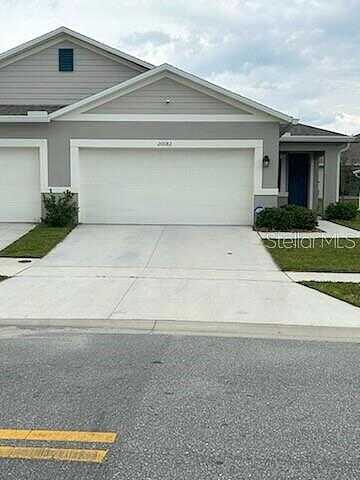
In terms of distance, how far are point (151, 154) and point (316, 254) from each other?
23.0ft

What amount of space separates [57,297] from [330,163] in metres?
17.2

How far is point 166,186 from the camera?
57.9 ft

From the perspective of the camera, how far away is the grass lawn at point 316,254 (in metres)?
11.3

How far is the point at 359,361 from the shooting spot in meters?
5.83

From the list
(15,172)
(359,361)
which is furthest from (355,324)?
(15,172)

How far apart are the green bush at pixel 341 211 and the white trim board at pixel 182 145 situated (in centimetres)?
489

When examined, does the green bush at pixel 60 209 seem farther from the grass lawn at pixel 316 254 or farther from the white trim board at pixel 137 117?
the grass lawn at pixel 316 254

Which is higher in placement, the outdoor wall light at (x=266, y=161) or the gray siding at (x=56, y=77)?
the gray siding at (x=56, y=77)

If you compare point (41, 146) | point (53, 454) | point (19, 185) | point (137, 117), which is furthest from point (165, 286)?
point (19, 185)

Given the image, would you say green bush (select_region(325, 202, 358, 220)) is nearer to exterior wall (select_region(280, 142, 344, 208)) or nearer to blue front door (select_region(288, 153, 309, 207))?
exterior wall (select_region(280, 142, 344, 208))

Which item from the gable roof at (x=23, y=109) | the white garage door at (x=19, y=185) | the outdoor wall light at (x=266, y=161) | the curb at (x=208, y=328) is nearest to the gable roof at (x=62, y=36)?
the gable roof at (x=23, y=109)

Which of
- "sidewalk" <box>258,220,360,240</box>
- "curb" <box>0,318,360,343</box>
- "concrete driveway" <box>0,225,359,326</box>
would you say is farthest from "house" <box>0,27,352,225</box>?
"curb" <box>0,318,360,343</box>

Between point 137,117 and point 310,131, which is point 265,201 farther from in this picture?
point 310,131

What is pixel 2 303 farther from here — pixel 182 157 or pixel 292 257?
pixel 182 157
